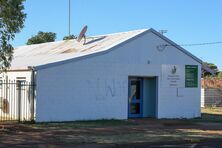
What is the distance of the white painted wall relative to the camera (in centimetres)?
2303

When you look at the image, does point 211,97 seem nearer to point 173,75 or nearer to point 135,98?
point 173,75

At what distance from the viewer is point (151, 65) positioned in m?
26.7

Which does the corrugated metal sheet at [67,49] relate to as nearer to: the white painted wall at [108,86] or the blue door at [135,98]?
the white painted wall at [108,86]

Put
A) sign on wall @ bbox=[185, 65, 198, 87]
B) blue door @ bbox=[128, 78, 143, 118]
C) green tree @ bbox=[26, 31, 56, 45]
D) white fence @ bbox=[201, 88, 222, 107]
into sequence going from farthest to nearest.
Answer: green tree @ bbox=[26, 31, 56, 45], white fence @ bbox=[201, 88, 222, 107], sign on wall @ bbox=[185, 65, 198, 87], blue door @ bbox=[128, 78, 143, 118]

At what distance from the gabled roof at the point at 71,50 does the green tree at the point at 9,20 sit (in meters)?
2.15

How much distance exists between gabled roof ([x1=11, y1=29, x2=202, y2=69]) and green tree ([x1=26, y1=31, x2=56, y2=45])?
2866 centimetres

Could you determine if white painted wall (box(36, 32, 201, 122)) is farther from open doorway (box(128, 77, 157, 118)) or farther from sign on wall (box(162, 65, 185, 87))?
open doorway (box(128, 77, 157, 118))

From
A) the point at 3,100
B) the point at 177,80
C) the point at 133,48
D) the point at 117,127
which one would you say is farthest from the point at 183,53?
the point at 3,100

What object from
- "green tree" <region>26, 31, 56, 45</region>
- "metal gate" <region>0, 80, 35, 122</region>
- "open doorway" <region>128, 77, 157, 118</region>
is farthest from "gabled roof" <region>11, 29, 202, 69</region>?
"green tree" <region>26, 31, 56, 45</region>

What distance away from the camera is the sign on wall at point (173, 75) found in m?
27.3

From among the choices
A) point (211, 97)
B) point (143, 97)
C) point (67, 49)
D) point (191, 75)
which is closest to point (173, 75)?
point (191, 75)

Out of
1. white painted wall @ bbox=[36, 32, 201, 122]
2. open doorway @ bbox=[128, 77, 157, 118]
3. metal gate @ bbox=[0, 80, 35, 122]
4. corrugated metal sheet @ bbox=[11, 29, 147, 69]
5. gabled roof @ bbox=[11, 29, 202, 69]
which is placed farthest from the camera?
open doorway @ bbox=[128, 77, 157, 118]

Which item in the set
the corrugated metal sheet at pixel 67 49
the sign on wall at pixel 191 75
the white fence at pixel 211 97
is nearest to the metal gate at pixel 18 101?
the corrugated metal sheet at pixel 67 49

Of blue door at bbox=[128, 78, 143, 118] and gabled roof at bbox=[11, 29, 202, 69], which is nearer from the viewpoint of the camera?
gabled roof at bbox=[11, 29, 202, 69]
